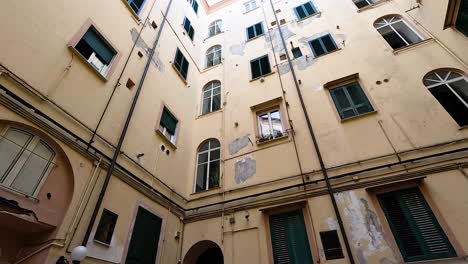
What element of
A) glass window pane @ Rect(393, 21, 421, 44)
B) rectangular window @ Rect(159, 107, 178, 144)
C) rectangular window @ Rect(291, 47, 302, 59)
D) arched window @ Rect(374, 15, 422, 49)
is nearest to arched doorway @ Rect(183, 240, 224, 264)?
rectangular window @ Rect(159, 107, 178, 144)

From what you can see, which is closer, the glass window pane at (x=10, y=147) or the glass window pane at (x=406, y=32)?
the glass window pane at (x=10, y=147)

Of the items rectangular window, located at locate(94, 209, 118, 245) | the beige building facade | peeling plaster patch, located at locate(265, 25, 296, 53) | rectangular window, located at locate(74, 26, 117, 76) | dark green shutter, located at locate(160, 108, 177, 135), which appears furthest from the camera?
peeling plaster patch, located at locate(265, 25, 296, 53)

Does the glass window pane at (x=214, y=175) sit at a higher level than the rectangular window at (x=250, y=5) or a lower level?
lower

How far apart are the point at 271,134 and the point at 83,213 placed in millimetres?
6288

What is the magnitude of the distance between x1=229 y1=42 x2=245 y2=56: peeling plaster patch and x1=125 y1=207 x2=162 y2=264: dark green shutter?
9281 mm

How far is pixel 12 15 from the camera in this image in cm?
535

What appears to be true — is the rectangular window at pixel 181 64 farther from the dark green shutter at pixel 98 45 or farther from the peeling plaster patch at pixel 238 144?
the peeling plaster patch at pixel 238 144

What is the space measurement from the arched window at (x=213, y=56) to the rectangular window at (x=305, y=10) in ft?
15.5

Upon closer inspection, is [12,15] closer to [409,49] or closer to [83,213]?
[83,213]

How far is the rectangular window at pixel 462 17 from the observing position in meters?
6.31

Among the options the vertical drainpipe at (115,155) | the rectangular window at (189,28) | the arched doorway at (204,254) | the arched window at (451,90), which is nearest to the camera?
the vertical drainpipe at (115,155)

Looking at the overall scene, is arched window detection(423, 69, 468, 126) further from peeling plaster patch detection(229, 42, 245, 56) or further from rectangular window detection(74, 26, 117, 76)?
rectangular window detection(74, 26, 117, 76)

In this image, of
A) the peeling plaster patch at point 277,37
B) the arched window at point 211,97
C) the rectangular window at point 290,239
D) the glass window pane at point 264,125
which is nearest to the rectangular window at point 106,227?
the rectangular window at point 290,239

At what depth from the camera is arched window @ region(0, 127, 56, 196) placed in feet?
14.9
